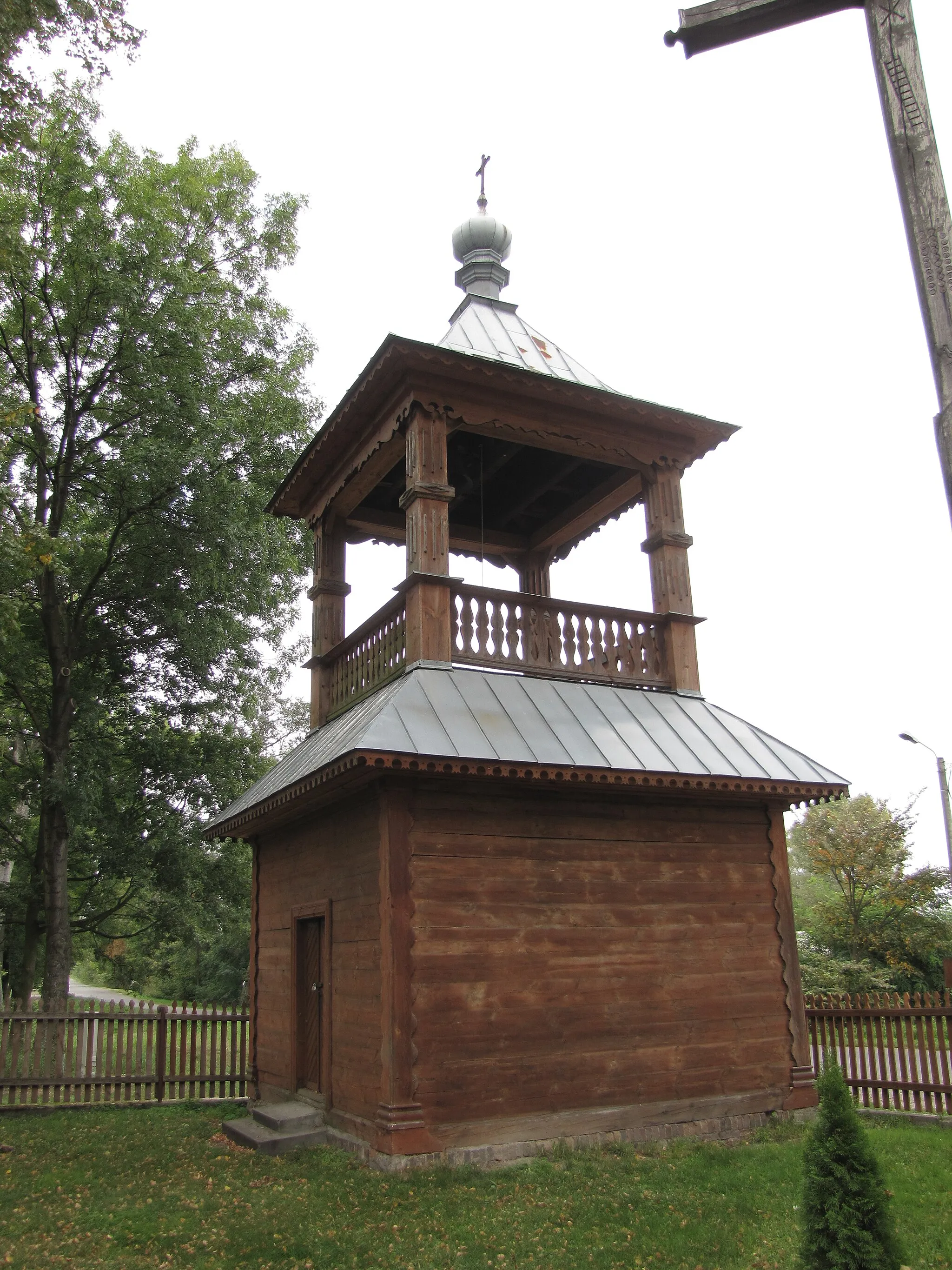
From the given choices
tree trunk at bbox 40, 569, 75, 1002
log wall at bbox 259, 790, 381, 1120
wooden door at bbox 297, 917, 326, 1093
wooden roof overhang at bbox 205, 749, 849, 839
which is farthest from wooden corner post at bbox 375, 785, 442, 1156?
tree trunk at bbox 40, 569, 75, 1002

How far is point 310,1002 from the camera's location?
9883mm

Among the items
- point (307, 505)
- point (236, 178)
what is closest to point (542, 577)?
point (307, 505)

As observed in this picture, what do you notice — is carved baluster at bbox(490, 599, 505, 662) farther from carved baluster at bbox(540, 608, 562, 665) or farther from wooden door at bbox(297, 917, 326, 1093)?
wooden door at bbox(297, 917, 326, 1093)

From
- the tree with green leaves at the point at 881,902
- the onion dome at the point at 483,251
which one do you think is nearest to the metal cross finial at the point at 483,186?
the onion dome at the point at 483,251

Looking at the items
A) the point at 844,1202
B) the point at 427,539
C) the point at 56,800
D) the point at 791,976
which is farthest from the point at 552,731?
the point at 56,800

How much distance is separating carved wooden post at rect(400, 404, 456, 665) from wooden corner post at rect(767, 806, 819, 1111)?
3725 millimetres

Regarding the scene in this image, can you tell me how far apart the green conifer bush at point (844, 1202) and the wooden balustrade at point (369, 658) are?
212 inches

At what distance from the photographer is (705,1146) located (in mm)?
8203

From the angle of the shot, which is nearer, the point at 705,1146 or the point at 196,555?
the point at 705,1146

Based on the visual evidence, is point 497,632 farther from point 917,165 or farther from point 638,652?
point 917,165

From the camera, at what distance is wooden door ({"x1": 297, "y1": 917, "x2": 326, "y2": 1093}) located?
378 inches

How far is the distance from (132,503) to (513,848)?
11590mm

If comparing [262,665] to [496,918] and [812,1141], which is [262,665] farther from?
[812,1141]

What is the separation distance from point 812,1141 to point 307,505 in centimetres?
906
